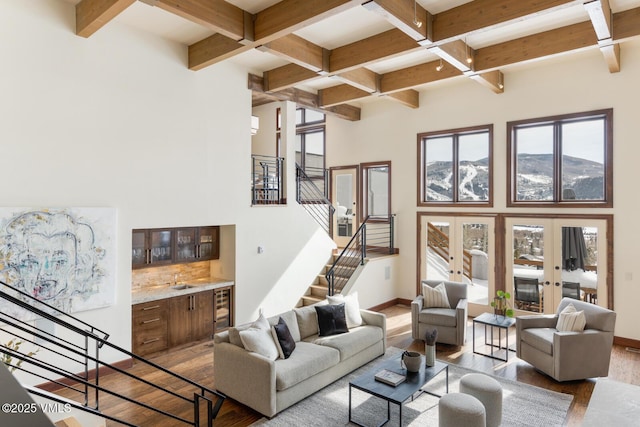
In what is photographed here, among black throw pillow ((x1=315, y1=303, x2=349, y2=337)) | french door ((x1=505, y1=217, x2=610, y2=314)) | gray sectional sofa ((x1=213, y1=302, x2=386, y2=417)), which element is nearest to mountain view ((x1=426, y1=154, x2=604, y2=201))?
french door ((x1=505, y1=217, x2=610, y2=314))

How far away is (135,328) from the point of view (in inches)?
218

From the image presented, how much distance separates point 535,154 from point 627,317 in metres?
3.05

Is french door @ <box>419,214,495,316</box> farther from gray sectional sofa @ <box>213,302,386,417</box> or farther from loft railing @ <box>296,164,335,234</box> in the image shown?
gray sectional sofa @ <box>213,302,386,417</box>

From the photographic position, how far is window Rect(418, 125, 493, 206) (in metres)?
7.75

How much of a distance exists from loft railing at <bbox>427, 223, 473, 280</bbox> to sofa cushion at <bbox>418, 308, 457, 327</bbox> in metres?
1.78

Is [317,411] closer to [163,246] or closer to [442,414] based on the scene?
[442,414]

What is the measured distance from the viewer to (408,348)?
6.10 metres

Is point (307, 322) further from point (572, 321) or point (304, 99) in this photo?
point (304, 99)

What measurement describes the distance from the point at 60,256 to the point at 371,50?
486 centimetres

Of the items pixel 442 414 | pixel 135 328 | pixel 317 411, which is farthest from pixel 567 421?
pixel 135 328

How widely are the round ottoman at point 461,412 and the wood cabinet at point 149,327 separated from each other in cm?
417

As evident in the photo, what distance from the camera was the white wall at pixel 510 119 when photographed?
6160 mm

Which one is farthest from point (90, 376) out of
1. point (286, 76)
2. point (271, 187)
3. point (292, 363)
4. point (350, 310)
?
point (286, 76)

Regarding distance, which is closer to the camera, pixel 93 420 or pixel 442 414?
pixel 442 414
